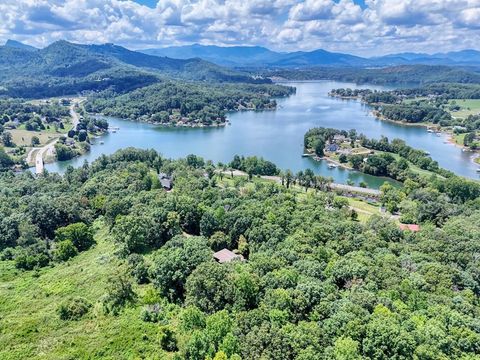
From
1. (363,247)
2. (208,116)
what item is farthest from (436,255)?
(208,116)

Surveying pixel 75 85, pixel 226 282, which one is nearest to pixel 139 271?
pixel 226 282

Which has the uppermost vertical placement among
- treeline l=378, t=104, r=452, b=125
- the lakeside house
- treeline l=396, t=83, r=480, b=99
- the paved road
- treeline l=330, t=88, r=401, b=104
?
treeline l=396, t=83, r=480, b=99

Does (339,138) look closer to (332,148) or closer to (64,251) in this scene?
(332,148)

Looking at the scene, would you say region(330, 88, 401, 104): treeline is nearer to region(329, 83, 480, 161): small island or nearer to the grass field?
region(329, 83, 480, 161): small island

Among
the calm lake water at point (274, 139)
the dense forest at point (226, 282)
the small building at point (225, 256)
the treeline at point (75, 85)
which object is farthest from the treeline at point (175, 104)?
the small building at point (225, 256)

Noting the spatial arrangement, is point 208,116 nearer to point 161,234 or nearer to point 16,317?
point 161,234

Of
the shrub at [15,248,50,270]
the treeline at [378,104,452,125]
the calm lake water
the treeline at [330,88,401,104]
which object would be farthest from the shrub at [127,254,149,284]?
the treeline at [330,88,401,104]

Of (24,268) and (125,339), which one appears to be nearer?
(125,339)
